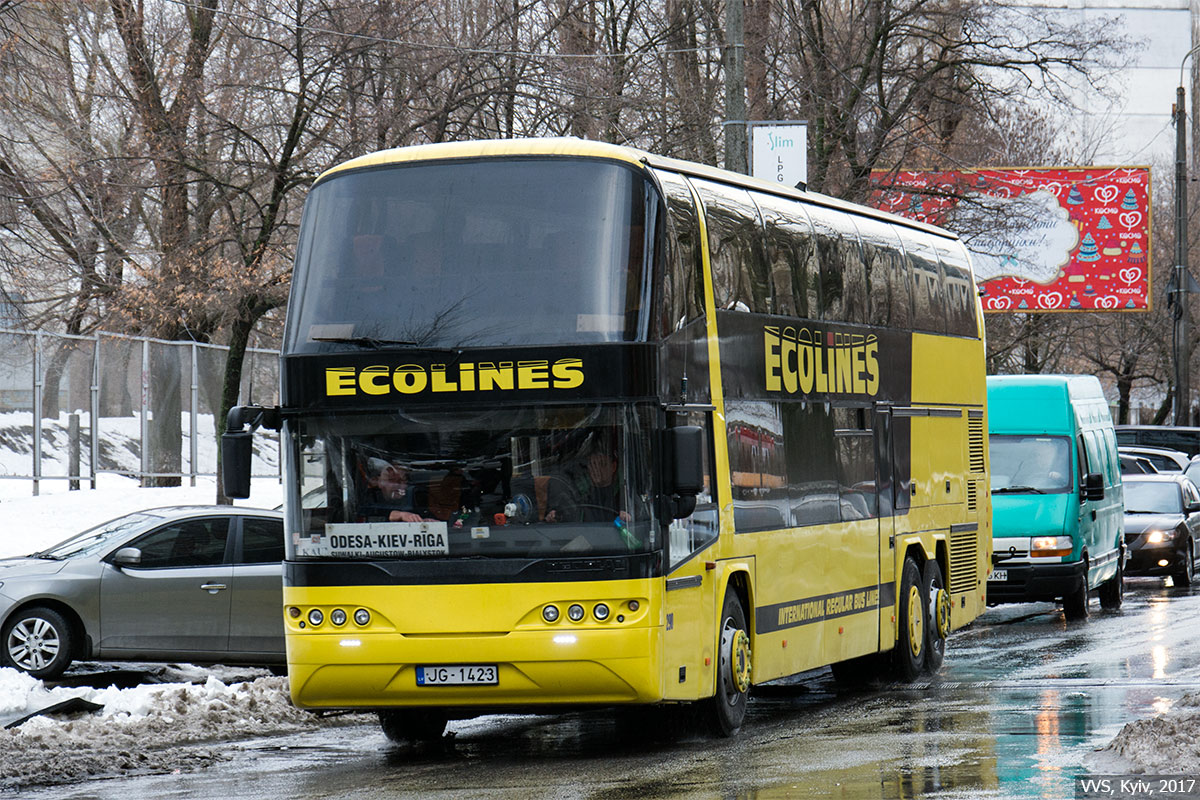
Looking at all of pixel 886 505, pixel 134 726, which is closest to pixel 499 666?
pixel 134 726

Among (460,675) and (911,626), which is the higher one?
(460,675)

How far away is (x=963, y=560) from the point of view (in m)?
17.4

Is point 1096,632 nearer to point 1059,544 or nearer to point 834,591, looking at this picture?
point 1059,544

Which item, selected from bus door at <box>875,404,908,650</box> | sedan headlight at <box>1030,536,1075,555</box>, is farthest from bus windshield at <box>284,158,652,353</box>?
sedan headlight at <box>1030,536,1075,555</box>

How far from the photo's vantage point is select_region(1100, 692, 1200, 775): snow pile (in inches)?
351

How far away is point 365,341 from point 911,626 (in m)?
6.61

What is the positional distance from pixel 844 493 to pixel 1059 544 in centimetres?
712

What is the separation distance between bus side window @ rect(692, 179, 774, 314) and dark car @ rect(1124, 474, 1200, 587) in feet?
49.4

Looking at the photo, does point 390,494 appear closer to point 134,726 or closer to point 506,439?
point 506,439

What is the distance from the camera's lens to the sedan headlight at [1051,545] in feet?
66.4

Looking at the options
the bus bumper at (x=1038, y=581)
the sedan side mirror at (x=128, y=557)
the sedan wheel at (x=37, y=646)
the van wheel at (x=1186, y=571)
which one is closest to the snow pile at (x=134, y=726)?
the sedan wheel at (x=37, y=646)

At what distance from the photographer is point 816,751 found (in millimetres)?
10555

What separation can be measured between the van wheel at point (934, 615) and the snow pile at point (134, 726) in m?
5.28

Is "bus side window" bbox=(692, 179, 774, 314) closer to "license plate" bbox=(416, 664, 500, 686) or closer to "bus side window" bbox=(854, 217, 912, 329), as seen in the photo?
"bus side window" bbox=(854, 217, 912, 329)
